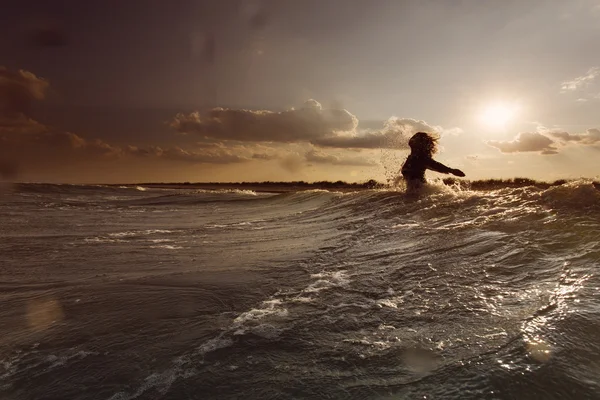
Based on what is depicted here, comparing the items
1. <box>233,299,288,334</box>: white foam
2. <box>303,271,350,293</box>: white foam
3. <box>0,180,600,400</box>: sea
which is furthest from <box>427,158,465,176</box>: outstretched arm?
<box>233,299,288,334</box>: white foam

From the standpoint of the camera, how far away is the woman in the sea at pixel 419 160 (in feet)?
39.6

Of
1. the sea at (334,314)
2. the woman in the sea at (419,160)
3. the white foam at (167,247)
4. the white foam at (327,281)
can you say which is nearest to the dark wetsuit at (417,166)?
the woman in the sea at (419,160)

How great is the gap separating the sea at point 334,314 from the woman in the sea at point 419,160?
4.32m

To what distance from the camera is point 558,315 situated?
305cm

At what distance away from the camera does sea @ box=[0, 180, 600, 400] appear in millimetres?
2529

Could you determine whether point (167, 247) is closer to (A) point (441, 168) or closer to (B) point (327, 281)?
(B) point (327, 281)

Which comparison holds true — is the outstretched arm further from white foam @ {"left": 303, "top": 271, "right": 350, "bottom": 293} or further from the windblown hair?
white foam @ {"left": 303, "top": 271, "right": 350, "bottom": 293}

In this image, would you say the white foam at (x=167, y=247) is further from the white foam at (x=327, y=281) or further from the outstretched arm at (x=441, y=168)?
the outstretched arm at (x=441, y=168)

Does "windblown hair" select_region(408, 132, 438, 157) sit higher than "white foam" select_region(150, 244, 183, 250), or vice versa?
"windblown hair" select_region(408, 132, 438, 157)

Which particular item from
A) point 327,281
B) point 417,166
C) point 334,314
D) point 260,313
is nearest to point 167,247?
point 327,281

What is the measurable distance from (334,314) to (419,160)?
370 inches

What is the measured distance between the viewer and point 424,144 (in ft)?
40.1

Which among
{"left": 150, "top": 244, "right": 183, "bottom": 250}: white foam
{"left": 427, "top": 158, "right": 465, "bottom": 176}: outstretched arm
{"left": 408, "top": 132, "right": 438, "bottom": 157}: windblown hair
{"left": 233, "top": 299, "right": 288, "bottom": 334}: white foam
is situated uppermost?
{"left": 408, "top": 132, "right": 438, "bottom": 157}: windblown hair

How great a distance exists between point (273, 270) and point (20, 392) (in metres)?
3.24
